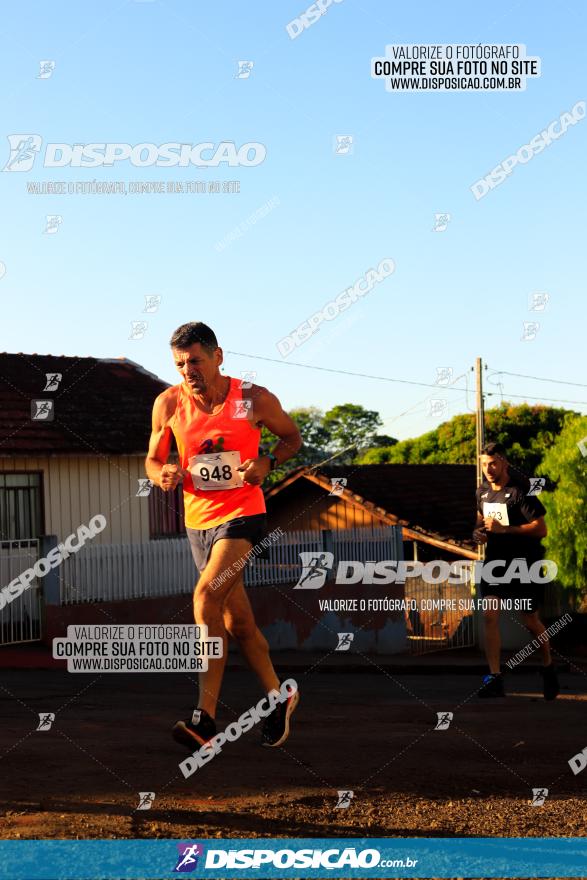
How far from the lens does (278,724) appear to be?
672 cm

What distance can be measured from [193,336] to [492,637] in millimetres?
5051

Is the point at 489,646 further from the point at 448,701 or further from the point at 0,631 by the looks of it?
the point at 0,631

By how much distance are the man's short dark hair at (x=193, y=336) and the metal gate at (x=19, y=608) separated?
525 inches

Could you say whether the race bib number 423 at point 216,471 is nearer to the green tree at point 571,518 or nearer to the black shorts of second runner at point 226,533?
the black shorts of second runner at point 226,533

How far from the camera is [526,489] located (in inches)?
411

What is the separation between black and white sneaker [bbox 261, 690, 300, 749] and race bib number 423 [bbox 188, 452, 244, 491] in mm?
1286

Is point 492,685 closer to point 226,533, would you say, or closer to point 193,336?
point 226,533

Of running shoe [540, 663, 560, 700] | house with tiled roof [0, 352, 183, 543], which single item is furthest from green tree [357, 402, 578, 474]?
running shoe [540, 663, 560, 700]

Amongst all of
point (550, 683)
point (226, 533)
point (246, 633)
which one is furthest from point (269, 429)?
point (550, 683)

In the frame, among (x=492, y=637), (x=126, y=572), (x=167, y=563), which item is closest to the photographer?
(x=492, y=637)

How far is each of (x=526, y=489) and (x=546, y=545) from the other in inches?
686

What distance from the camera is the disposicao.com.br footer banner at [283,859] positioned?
4.57 metres

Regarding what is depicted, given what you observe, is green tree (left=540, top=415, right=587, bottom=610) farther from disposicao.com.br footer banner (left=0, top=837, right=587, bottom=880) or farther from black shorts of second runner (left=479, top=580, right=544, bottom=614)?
disposicao.com.br footer banner (left=0, top=837, right=587, bottom=880)

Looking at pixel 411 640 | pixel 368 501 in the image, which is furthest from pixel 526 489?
pixel 368 501
